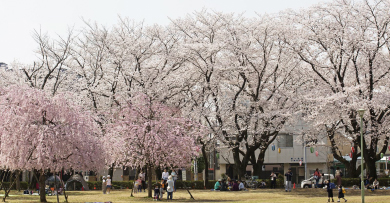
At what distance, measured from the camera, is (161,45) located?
37156mm

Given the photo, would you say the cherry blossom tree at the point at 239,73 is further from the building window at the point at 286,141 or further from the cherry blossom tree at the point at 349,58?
the building window at the point at 286,141

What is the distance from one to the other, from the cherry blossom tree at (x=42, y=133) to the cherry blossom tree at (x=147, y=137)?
11.5 feet

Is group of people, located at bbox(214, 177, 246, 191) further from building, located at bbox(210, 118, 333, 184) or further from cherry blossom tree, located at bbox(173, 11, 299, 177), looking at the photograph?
building, located at bbox(210, 118, 333, 184)

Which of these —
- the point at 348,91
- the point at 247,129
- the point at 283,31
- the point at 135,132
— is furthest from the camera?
the point at 247,129

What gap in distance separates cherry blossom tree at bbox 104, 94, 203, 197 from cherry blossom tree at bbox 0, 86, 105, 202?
11.5ft

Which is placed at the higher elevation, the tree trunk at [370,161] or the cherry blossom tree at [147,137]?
the cherry blossom tree at [147,137]

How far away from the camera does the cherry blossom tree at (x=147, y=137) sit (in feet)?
87.4

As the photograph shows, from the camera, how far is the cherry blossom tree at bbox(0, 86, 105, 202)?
72.0ft

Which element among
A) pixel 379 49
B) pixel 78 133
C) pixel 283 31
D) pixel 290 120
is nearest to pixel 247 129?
pixel 290 120

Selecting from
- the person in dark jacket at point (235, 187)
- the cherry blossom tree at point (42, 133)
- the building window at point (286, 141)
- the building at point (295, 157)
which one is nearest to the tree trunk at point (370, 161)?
the person in dark jacket at point (235, 187)

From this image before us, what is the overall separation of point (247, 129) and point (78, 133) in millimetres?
14886

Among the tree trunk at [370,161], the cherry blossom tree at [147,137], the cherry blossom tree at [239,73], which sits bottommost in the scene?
the tree trunk at [370,161]

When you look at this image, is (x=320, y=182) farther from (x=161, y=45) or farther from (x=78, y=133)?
(x=78, y=133)

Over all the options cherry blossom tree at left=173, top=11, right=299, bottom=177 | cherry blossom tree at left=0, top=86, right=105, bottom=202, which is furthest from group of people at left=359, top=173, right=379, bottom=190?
cherry blossom tree at left=0, top=86, right=105, bottom=202
